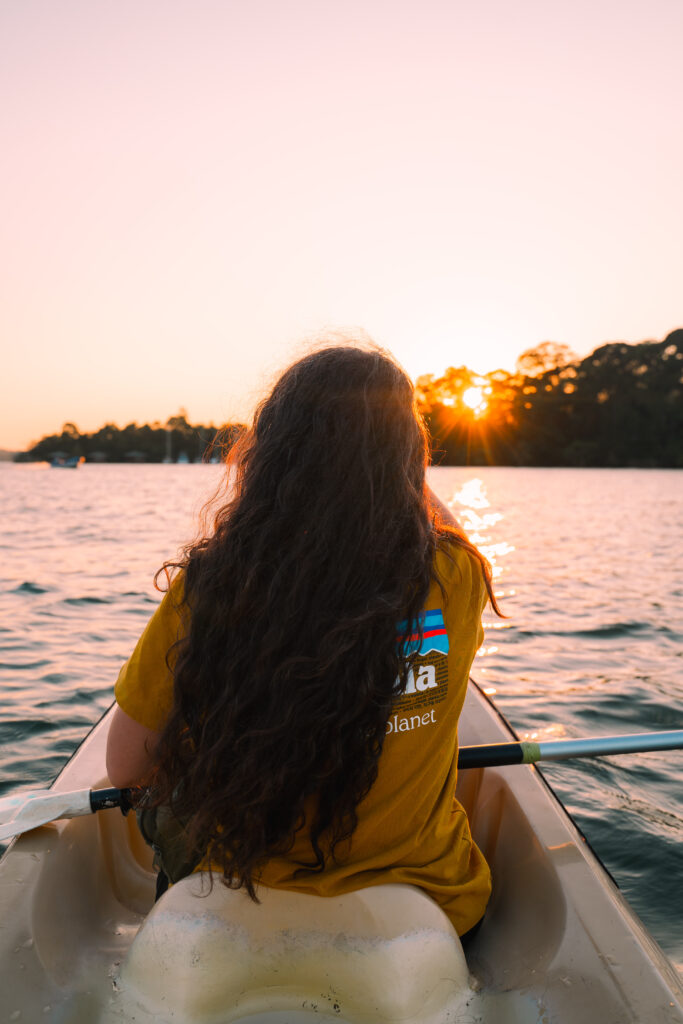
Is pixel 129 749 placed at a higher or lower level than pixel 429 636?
lower

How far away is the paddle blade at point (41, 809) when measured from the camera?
2129 millimetres

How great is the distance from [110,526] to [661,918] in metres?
15.8

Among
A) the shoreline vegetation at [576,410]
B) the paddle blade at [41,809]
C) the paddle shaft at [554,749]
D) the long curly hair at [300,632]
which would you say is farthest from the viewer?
the shoreline vegetation at [576,410]

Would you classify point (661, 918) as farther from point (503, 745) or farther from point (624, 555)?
point (624, 555)

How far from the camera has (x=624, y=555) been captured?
1343cm

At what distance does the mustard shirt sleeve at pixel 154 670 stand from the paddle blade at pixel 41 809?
845 millimetres

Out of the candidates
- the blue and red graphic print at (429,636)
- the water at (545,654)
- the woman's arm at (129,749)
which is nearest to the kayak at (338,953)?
the woman's arm at (129,749)

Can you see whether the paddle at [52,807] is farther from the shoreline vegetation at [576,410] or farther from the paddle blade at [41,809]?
the shoreline vegetation at [576,410]

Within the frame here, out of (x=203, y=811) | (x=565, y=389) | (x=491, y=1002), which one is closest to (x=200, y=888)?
(x=203, y=811)

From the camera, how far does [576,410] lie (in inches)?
2943

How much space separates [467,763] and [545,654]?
481 centimetres

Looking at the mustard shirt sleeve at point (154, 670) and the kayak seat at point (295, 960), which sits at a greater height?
the mustard shirt sleeve at point (154, 670)

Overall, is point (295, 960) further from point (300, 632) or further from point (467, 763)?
point (467, 763)

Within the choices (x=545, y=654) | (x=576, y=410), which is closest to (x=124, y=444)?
(x=576, y=410)
